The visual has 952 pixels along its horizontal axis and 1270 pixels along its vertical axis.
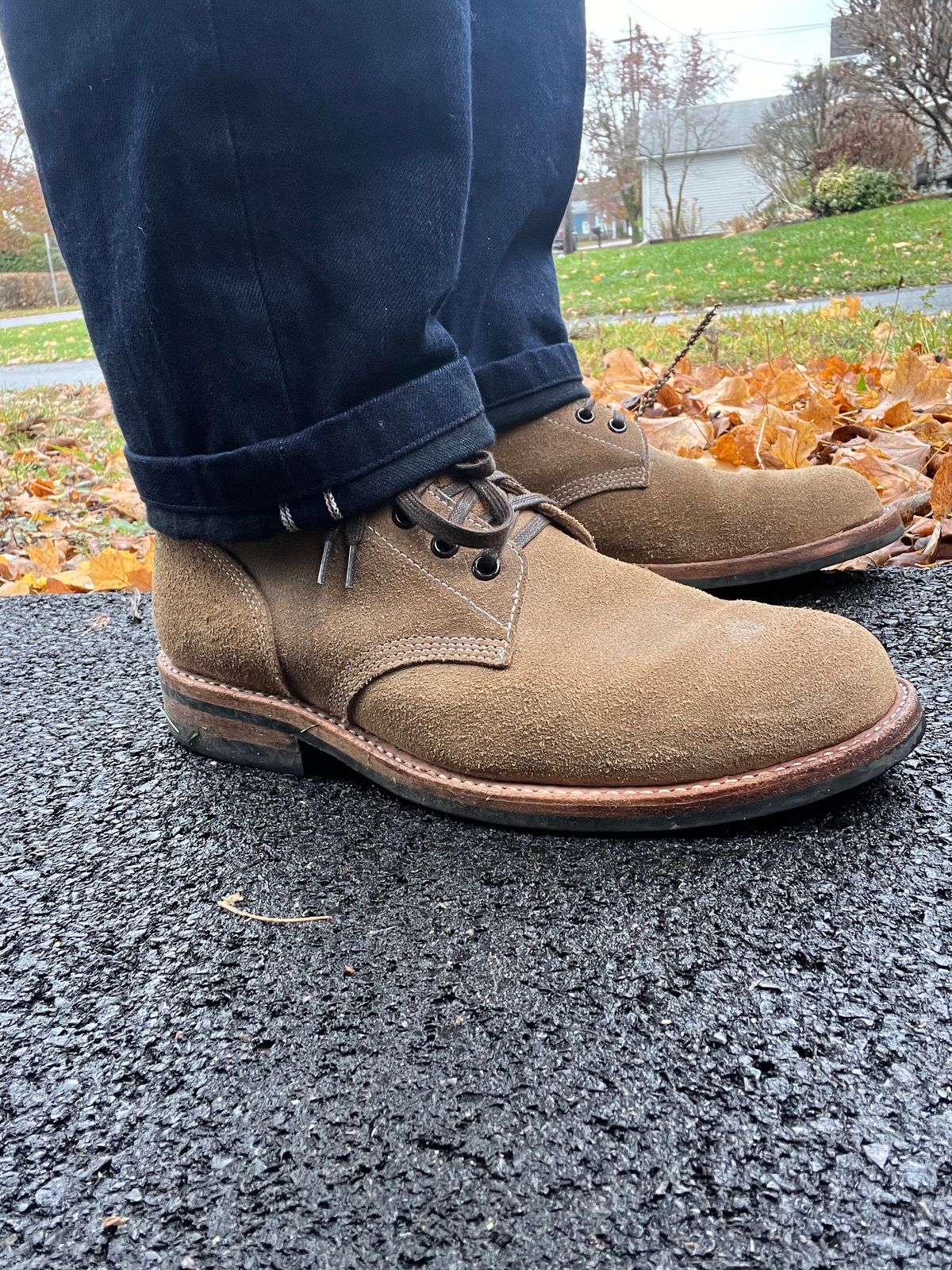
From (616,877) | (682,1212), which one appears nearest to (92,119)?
(616,877)

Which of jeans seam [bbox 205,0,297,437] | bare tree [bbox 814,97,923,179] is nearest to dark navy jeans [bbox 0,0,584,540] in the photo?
jeans seam [bbox 205,0,297,437]

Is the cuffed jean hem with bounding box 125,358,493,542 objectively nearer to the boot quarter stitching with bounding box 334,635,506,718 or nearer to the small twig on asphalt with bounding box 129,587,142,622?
the boot quarter stitching with bounding box 334,635,506,718

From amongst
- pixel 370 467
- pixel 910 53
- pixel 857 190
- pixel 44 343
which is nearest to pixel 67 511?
pixel 370 467

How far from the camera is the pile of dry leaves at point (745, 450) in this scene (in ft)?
5.57

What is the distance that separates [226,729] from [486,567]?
36 centimetres

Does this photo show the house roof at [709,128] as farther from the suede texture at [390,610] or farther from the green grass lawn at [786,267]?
the suede texture at [390,610]

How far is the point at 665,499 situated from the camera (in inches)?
52.6

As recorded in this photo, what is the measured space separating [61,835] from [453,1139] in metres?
0.58

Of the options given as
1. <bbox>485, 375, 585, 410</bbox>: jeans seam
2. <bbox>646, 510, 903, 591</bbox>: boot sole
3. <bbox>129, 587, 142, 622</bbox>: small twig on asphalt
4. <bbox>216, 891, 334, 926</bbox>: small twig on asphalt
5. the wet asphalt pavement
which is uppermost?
<bbox>485, 375, 585, 410</bbox>: jeans seam

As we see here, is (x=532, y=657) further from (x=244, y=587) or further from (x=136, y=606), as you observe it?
(x=136, y=606)

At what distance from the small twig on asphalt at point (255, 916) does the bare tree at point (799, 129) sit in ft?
66.9

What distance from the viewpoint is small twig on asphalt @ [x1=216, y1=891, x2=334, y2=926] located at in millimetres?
771

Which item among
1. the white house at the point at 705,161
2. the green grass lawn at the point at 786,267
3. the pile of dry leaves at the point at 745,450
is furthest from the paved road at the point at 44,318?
the white house at the point at 705,161

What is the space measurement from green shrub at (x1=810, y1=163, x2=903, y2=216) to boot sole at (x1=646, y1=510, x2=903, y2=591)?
17.1 metres
